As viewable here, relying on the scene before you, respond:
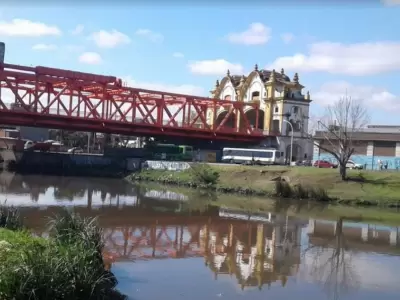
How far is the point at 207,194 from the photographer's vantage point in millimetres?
46844

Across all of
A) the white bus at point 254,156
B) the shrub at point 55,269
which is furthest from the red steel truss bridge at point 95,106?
the shrub at point 55,269

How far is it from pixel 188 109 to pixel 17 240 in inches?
2598

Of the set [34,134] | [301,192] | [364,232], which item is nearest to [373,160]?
[301,192]

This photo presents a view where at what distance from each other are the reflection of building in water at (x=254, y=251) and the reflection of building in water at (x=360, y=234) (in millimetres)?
998

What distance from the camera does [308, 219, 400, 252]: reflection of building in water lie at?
22.3 metres

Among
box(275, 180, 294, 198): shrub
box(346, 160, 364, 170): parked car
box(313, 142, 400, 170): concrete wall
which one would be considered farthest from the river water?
box(313, 142, 400, 170): concrete wall

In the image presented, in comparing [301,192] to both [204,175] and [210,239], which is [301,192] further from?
[210,239]

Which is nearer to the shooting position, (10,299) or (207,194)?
(10,299)

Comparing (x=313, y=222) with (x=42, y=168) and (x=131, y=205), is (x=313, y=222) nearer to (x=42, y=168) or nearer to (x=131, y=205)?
(x=131, y=205)

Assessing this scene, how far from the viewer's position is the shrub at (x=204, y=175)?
175 ft

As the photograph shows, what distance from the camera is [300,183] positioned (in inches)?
1825

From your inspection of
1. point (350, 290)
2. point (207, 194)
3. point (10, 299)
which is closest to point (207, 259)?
point (350, 290)

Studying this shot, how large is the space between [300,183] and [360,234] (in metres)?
20.9

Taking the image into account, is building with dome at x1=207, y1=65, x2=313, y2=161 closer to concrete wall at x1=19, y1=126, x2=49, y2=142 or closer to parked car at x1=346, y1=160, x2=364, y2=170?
parked car at x1=346, y1=160, x2=364, y2=170
